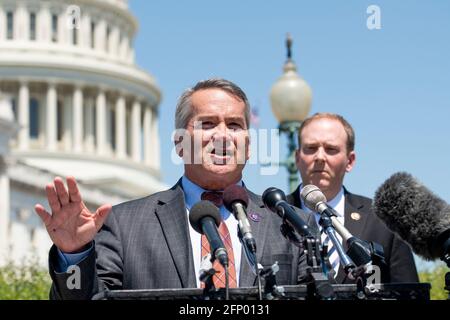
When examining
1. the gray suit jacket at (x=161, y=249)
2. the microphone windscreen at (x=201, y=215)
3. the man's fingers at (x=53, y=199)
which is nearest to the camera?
the man's fingers at (x=53, y=199)

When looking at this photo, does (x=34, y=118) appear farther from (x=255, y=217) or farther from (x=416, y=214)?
(x=416, y=214)

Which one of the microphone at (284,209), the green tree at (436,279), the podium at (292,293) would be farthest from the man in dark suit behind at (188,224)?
the green tree at (436,279)

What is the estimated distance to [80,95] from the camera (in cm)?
9194

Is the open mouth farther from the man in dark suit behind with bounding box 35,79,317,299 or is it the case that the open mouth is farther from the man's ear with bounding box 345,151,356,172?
the man's ear with bounding box 345,151,356,172

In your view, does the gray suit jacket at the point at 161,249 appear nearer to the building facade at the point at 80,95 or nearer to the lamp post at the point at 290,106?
the lamp post at the point at 290,106

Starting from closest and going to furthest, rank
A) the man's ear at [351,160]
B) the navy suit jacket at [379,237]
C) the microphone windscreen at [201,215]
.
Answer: the microphone windscreen at [201,215] < the navy suit jacket at [379,237] < the man's ear at [351,160]

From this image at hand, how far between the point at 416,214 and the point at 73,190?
1.44m

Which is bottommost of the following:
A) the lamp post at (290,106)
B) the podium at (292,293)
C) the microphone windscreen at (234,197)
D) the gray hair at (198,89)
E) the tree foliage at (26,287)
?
the tree foliage at (26,287)


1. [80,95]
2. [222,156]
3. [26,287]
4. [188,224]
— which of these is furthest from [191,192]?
[80,95]

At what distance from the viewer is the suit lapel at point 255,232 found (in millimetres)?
5320

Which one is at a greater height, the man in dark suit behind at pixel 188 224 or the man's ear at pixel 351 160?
the man's ear at pixel 351 160

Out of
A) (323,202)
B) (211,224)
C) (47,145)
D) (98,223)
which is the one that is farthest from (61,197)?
(47,145)

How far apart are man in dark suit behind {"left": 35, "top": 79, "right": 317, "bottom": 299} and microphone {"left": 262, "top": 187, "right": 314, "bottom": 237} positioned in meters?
0.68

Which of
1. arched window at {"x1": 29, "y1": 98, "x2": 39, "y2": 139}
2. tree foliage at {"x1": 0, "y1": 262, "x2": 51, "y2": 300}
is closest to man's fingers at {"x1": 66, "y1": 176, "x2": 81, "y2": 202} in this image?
tree foliage at {"x1": 0, "y1": 262, "x2": 51, "y2": 300}
